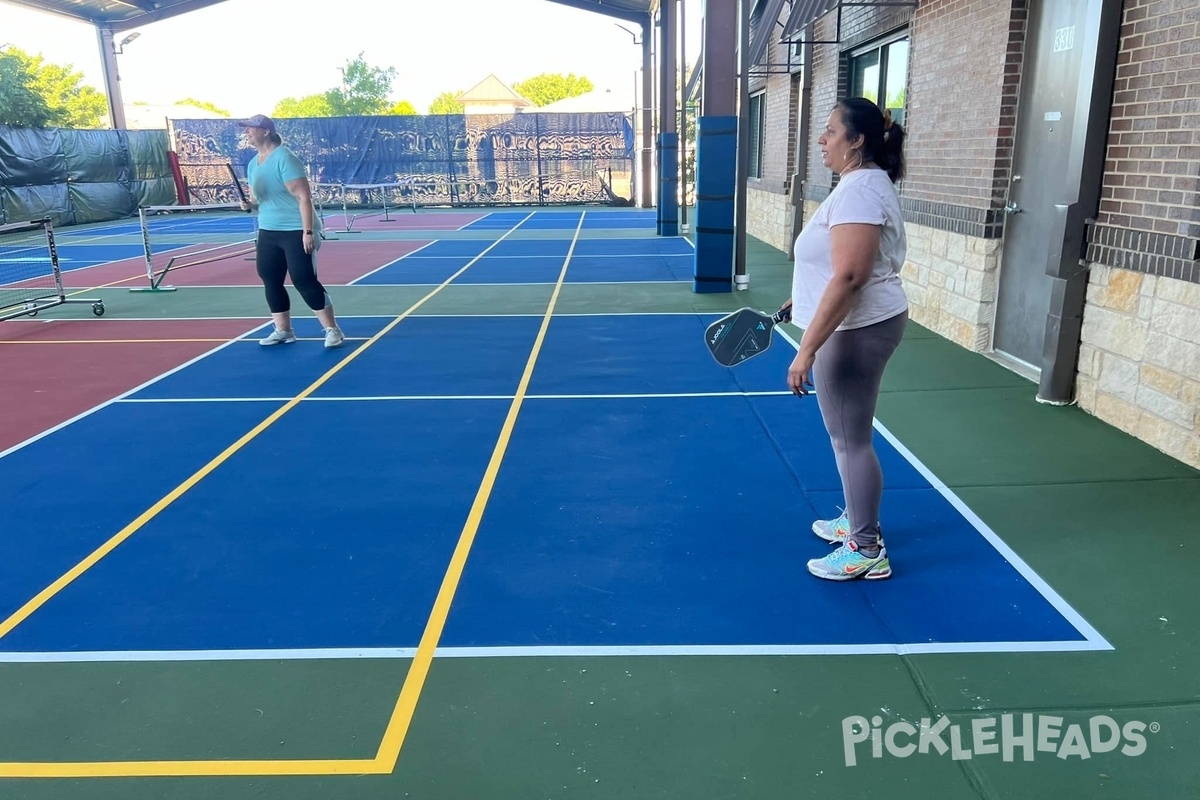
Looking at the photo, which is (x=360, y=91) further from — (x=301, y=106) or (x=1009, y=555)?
(x=1009, y=555)

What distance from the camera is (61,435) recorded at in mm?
6035

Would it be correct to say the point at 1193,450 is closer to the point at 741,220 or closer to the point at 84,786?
the point at 84,786

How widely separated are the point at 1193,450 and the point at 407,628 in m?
4.44

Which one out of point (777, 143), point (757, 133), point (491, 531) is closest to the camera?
point (491, 531)

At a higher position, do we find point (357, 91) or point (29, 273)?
point (357, 91)

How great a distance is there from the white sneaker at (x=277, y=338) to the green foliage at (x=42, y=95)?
2294 cm

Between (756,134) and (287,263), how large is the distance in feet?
46.5

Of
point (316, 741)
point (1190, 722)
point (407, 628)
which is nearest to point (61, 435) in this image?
point (407, 628)

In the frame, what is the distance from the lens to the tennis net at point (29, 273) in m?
9.98

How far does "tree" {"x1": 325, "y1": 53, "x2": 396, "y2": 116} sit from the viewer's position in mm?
63312

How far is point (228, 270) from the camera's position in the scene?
14.3 meters

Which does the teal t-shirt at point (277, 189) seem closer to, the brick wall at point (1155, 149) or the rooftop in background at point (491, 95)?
the brick wall at point (1155, 149)

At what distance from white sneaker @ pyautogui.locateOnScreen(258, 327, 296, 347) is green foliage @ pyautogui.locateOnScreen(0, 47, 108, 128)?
903 inches

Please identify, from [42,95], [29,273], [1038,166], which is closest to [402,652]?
[1038,166]
